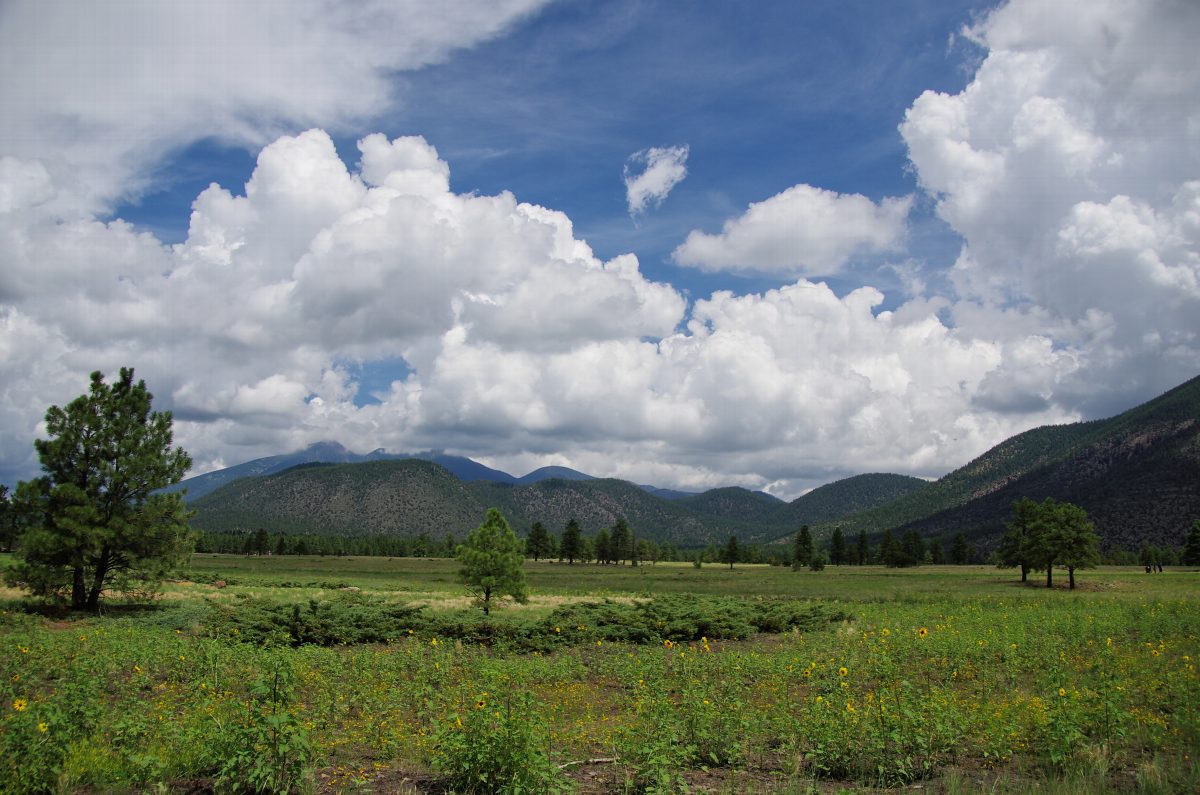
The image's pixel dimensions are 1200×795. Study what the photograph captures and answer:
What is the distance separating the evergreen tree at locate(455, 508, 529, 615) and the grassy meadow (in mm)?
11702

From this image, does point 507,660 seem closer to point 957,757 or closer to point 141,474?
point 957,757

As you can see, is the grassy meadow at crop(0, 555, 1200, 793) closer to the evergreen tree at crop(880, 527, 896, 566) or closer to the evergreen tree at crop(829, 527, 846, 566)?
the evergreen tree at crop(880, 527, 896, 566)

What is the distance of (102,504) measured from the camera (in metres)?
28.5

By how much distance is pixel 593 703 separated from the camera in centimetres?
1318

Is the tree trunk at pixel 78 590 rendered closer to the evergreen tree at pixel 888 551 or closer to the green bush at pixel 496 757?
the green bush at pixel 496 757

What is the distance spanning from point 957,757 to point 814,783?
2850 millimetres

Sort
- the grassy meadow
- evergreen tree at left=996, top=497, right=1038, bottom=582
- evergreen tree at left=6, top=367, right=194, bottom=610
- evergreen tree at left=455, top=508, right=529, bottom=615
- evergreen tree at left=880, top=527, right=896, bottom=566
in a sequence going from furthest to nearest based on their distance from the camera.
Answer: evergreen tree at left=880, top=527, right=896, bottom=566, evergreen tree at left=996, top=497, right=1038, bottom=582, evergreen tree at left=455, top=508, right=529, bottom=615, evergreen tree at left=6, top=367, right=194, bottom=610, the grassy meadow

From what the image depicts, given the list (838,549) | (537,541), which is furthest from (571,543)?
(838,549)

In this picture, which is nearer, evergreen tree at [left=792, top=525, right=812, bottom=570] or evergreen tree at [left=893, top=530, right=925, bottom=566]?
evergreen tree at [left=792, top=525, right=812, bottom=570]

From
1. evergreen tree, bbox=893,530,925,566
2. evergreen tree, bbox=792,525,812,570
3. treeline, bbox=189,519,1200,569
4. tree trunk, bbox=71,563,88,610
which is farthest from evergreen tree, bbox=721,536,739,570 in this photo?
tree trunk, bbox=71,563,88,610

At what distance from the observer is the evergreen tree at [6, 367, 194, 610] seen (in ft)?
87.3

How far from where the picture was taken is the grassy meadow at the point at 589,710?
764 cm

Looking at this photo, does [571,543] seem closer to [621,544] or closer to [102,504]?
[621,544]

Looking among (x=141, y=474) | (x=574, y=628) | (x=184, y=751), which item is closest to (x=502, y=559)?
(x=574, y=628)
